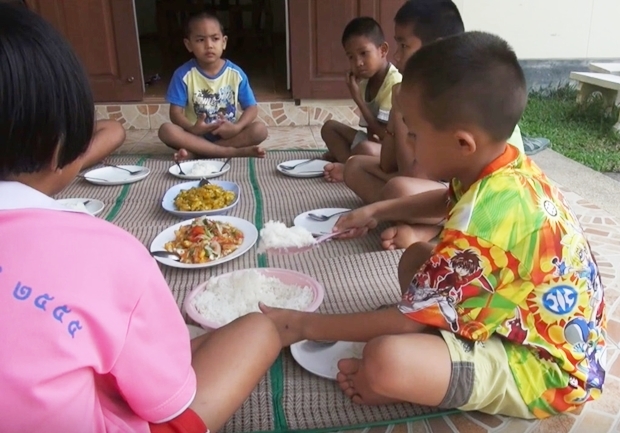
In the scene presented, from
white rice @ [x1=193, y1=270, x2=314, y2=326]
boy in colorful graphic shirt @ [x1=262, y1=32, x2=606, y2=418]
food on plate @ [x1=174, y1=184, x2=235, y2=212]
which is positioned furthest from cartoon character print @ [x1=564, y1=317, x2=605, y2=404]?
food on plate @ [x1=174, y1=184, x2=235, y2=212]

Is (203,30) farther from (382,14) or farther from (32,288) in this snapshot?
(32,288)

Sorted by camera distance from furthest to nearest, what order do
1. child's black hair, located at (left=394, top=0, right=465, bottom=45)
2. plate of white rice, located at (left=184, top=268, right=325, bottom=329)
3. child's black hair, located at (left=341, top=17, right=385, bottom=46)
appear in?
child's black hair, located at (left=341, top=17, right=385, bottom=46) < child's black hair, located at (left=394, top=0, right=465, bottom=45) < plate of white rice, located at (left=184, top=268, right=325, bottom=329)

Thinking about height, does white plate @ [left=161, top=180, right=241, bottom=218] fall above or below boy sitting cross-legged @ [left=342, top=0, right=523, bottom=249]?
below

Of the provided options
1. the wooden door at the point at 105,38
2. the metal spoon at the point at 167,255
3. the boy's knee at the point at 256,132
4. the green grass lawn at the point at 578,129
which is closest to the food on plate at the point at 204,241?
the metal spoon at the point at 167,255

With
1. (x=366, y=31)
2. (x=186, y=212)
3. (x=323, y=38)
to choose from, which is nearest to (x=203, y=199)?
(x=186, y=212)

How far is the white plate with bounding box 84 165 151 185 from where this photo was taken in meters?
2.30

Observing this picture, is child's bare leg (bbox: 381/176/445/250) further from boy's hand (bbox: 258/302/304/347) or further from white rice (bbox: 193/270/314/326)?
boy's hand (bbox: 258/302/304/347)

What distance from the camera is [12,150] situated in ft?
2.07

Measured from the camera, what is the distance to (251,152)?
8.89 ft

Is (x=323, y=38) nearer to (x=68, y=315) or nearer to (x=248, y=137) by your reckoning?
(x=248, y=137)

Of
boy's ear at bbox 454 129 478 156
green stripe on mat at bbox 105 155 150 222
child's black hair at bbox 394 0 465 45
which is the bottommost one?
green stripe on mat at bbox 105 155 150 222

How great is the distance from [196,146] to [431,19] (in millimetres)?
1389

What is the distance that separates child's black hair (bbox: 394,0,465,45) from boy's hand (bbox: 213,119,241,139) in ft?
3.90

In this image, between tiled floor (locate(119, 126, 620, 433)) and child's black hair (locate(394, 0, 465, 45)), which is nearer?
tiled floor (locate(119, 126, 620, 433))
